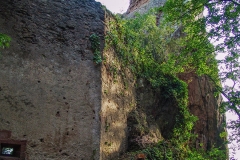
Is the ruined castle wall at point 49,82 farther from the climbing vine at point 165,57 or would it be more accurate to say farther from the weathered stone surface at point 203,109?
the weathered stone surface at point 203,109

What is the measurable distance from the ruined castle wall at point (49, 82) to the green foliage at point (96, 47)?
0.13m

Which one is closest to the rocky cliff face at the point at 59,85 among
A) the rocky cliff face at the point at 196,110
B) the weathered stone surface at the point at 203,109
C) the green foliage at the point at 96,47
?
the green foliage at the point at 96,47

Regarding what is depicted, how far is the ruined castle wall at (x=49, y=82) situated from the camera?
5840 mm

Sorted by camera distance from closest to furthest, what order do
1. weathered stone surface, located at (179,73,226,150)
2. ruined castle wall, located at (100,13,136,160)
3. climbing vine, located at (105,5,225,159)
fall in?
1. ruined castle wall, located at (100,13,136,160)
2. climbing vine, located at (105,5,225,159)
3. weathered stone surface, located at (179,73,226,150)

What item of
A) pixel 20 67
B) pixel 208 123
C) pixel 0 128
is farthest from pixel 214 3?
pixel 208 123

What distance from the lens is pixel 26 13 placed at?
6570 millimetres

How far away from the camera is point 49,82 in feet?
20.9

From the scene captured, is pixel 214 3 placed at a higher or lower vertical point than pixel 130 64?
higher

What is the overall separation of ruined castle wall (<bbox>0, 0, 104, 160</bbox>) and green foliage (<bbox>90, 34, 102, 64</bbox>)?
0.13 m

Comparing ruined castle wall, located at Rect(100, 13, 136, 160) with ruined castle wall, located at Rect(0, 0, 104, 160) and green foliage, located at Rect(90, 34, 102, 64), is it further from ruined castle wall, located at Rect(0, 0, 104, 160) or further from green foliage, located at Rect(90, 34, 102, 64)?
ruined castle wall, located at Rect(0, 0, 104, 160)

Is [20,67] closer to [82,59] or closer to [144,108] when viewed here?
[82,59]

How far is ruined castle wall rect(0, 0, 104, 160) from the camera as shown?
5.84 m

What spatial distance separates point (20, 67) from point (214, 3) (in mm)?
6161

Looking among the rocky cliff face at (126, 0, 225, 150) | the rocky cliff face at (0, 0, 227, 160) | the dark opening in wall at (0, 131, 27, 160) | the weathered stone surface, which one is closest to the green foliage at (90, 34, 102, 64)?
the rocky cliff face at (0, 0, 227, 160)
